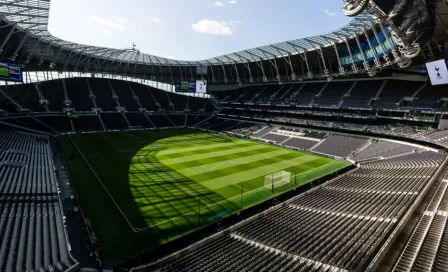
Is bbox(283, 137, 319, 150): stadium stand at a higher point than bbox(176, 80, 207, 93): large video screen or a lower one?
lower

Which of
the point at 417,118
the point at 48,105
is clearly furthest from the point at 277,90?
the point at 48,105

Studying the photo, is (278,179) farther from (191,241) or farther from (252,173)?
(191,241)

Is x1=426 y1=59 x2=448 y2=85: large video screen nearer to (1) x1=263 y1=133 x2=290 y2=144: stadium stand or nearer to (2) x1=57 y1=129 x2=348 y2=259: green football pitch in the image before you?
(2) x1=57 y1=129 x2=348 y2=259: green football pitch

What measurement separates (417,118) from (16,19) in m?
62.9

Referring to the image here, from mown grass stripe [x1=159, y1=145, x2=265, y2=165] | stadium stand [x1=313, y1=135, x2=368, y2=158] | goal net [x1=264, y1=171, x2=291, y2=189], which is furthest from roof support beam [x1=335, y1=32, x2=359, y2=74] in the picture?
goal net [x1=264, y1=171, x2=291, y2=189]

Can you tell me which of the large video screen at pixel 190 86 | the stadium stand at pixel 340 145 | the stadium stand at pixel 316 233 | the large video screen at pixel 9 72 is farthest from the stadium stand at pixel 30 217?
the stadium stand at pixel 340 145

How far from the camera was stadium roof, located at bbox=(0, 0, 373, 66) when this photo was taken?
115 feet

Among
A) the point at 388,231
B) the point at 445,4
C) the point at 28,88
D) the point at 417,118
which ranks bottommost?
the point at 388,231

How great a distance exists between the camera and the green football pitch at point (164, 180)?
69.2 ft

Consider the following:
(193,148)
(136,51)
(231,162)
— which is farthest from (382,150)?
(136,51)

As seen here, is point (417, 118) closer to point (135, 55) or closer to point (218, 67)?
point (218, 67)

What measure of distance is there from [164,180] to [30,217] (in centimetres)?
1391

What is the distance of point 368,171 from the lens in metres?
33.5

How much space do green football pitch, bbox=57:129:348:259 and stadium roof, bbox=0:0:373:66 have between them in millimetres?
18928
